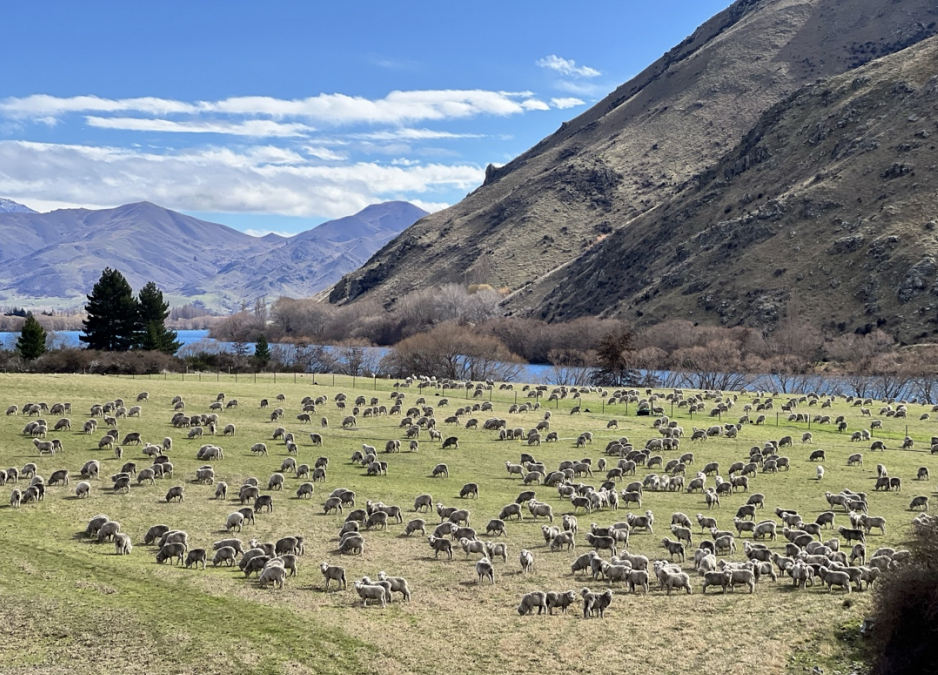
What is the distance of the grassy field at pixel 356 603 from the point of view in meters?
19.3

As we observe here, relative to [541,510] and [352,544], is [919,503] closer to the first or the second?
[541,510]

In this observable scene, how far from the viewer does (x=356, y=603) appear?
2312cm

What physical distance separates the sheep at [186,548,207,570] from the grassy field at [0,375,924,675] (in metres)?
0.66

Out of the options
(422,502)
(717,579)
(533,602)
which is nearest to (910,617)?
(717,579)

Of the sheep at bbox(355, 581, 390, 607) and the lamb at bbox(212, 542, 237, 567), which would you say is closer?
the sheep at bbox(355, 581, 390, 607)

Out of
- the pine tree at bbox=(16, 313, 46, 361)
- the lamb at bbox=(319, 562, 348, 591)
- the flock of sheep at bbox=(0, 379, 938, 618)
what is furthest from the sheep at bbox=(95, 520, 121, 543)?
the pine tree at bbox=(16, 313, 46, 361)

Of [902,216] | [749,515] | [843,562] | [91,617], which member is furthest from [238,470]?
[902,216]

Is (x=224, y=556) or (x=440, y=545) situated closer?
(x=224, y=556)

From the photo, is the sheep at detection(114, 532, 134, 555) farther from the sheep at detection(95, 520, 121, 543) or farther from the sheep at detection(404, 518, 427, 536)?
the sheep at detection(404, 518, 427, 536)

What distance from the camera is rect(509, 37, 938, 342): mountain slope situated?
142 m

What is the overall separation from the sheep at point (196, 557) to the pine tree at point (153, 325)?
75.1 m

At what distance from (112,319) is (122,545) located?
79012 mm

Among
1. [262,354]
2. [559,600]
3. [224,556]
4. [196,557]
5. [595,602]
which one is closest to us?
[595,602]

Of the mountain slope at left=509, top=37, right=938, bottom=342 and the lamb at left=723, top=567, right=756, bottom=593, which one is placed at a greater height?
the mountain slope at left=509, top=37, right=938, bottom=342
